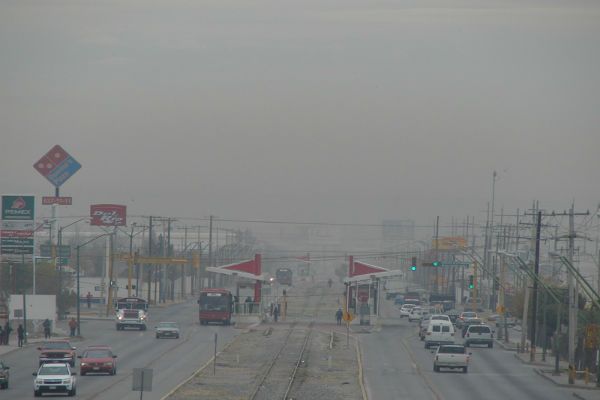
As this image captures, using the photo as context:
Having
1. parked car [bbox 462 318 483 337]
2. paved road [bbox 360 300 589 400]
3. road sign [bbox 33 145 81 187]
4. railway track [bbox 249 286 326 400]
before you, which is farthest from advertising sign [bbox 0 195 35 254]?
road sign [bbox 33 145 81 187]

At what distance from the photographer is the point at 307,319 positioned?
116m

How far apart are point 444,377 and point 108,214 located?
90.8 meters

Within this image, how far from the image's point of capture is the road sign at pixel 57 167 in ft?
459

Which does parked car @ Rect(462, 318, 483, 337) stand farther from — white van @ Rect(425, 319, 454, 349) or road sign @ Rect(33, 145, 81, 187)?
road sign @ Rect(33, 145, 81, 187)

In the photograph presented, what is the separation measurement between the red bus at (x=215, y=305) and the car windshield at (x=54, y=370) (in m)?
54.4

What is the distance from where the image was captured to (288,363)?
63906 mm

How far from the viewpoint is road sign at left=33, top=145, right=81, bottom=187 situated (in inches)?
5507

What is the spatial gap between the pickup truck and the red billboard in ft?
279


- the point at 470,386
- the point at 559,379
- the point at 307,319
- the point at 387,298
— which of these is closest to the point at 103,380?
the point at 470,386

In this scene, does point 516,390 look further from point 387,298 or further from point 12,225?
point 387,298

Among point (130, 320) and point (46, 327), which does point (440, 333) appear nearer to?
point (130, 320)

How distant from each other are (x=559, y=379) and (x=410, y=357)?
13.0 m

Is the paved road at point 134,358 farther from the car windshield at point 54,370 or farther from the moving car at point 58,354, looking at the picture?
the moving car at point 58,354

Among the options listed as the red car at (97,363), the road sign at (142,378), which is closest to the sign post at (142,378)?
the road sign at (142,378)
